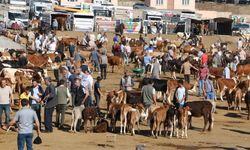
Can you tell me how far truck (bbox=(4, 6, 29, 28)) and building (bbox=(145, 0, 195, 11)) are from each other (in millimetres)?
31697

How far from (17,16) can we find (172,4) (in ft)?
113

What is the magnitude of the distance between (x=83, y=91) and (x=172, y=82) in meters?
6.84

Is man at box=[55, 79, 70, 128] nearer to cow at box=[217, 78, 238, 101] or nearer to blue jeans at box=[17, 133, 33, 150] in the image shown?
blue jeans at box=[17, 133, 33, 150]

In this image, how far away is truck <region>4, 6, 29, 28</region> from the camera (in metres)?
56.8

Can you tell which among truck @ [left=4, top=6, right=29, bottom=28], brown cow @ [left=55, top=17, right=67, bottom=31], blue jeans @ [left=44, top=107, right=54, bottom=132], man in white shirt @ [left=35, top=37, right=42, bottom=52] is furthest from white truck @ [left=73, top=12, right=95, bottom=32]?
blue jeans @ [left=44, top=107, right=54, bottom=132]

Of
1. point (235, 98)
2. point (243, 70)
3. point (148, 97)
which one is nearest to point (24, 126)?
point (148, 97)

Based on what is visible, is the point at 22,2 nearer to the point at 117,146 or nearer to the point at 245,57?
the point at 245,57

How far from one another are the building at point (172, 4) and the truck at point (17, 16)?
1248 inches

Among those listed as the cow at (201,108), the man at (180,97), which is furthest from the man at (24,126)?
the cow at (201,108)

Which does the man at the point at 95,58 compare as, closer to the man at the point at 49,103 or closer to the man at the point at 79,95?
the man at the point at 79,95

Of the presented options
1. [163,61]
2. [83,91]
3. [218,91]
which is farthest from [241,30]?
[83,91]

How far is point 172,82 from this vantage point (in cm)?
2794

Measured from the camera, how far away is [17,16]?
5856cm

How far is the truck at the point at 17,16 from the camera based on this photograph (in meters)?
56.8
